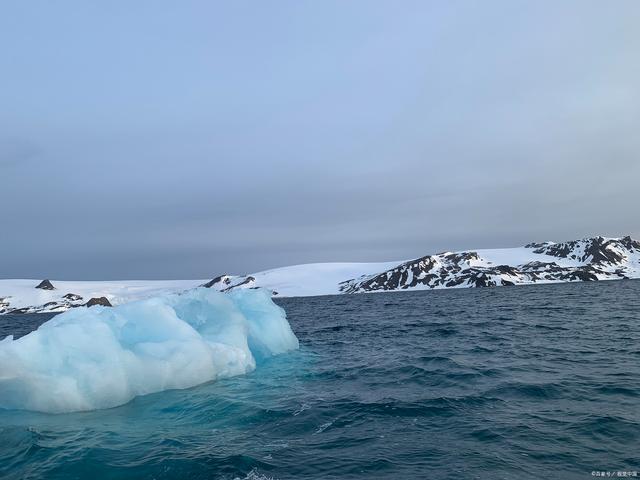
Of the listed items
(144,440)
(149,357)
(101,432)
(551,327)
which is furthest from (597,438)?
(551,327)

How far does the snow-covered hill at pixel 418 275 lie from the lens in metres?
136

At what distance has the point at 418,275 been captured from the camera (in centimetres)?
15312

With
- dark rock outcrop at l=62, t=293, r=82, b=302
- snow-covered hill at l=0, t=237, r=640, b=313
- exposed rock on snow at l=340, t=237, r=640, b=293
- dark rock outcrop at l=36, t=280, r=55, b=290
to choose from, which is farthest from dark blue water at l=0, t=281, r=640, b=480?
dark rock outcrop at l=36, t=280, r=55, b=290

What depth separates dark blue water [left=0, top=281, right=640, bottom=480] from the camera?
737 cm

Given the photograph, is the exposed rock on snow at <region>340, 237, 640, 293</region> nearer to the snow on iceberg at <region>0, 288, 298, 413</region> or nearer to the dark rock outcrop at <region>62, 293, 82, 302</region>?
the dark rock outcrop at <region>62, 293, 82, 302</region>

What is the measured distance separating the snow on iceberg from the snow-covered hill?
10661cm

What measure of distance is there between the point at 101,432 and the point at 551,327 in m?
23.9

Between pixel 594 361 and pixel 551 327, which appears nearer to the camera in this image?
pixel 594 361

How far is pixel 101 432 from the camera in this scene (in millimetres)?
9914

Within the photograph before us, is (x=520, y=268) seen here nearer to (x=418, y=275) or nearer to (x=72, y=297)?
(x=418, y=275)

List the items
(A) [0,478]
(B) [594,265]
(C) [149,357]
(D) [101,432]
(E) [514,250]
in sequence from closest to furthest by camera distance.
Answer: (A) [0,478] < (D) [101,432] < (C) [149,357] < (B) [594,265] < (E) [514,250]

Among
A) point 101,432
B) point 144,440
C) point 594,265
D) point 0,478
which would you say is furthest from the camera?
point 594,265

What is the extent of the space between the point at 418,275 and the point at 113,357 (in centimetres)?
14629

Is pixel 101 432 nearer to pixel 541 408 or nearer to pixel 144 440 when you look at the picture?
pixel 144 440
